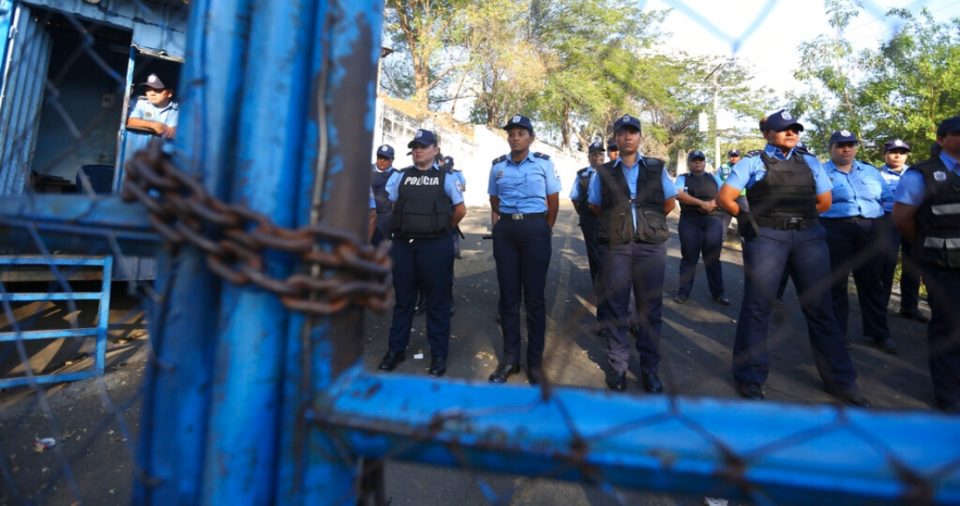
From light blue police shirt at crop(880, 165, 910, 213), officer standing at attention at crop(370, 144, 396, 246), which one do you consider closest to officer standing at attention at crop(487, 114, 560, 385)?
officer standing at attention at crop(370, 144, 396, 246)

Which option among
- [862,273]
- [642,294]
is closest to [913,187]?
[862,273]

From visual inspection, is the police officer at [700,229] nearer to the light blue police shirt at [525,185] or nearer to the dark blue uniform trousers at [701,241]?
the dark blue uniform trousers at [701,241]

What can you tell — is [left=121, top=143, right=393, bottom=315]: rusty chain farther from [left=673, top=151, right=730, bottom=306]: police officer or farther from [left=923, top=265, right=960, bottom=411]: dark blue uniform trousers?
[left=673, top=151, right=730, bottom=306]: police officer

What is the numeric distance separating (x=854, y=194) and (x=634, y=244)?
9.09 feet

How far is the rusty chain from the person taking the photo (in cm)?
48

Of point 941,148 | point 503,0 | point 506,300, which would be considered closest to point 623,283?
point 506,300

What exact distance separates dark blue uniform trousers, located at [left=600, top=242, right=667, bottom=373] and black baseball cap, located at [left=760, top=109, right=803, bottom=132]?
3.42ft

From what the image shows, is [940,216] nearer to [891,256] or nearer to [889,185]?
[891,256]

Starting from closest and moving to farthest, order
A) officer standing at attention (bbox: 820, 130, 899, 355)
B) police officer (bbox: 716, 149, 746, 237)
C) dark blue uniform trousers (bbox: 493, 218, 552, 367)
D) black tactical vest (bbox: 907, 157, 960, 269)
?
black tactical vest (bbox: 907, 157, 960, 269)
dark blue uniform trousers (bbox: 493, 218, 552, 367)
police officer (bbox: 716, 149, 746, 237)
officer standing at attention (bbox: 820, 130, 899, 355)

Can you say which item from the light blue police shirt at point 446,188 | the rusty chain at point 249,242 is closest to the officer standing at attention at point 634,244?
the light blue police shirt at point 446,188

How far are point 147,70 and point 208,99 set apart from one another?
7.38 m

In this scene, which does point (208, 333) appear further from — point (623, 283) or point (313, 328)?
Result: point (623, 283)

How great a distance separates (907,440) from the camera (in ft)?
1.39

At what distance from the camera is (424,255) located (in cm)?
357
